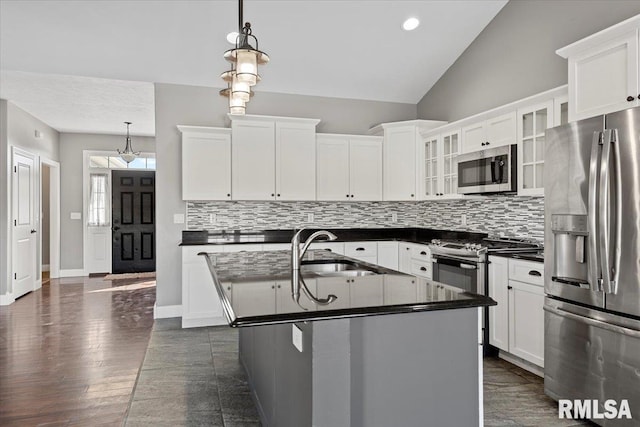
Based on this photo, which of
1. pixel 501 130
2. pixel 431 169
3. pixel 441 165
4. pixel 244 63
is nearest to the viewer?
pixel 244 63

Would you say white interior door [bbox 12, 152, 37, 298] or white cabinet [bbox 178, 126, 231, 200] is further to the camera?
white interior door [bbox 12, 152, 37, 298]

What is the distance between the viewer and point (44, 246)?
8680mm

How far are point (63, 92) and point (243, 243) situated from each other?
3.26 m

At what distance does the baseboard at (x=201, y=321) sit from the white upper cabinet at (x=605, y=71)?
375 centimetres

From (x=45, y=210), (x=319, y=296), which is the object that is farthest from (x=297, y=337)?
(x=45, y=210)

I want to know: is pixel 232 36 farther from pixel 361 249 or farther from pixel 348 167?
pixel 361 249

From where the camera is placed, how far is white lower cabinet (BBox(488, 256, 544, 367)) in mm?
3098

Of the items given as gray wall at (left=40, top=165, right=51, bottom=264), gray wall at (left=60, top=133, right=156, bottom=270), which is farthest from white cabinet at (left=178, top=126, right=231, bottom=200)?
gray wall at (left=40, top=165, right=51, bottom=264)

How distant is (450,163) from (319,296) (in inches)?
140

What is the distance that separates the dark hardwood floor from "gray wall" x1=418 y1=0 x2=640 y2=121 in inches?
167

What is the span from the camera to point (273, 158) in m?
5.00

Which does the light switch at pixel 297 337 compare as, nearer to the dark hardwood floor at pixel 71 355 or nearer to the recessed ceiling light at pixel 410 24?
the dark hardwood floor at pixel 71 355

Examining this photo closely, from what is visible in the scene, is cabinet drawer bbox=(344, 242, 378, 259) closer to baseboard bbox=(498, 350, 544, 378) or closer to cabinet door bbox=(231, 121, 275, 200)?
cabinet door bbox=(231, 121, 275, 200)

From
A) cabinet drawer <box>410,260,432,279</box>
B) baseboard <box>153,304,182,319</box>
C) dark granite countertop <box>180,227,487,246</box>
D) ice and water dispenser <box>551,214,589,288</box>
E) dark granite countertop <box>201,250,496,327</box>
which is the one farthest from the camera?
baseboard <box>153,304,182,319</box>
